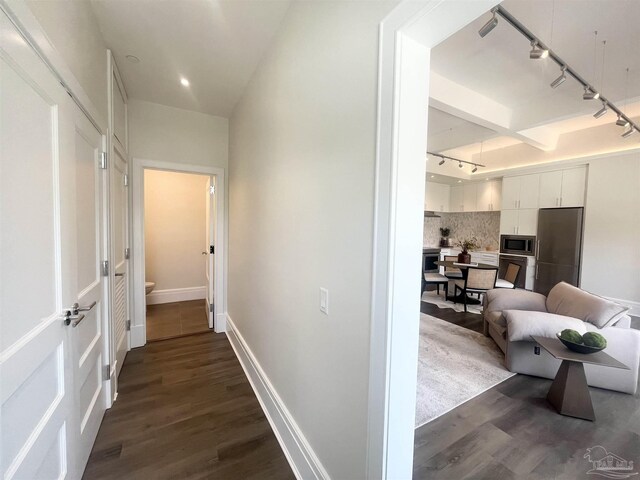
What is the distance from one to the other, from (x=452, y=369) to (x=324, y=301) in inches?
81.1

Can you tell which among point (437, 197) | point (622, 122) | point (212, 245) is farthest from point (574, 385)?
point (437, 197)

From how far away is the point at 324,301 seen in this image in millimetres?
1298

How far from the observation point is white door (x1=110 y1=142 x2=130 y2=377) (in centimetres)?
234

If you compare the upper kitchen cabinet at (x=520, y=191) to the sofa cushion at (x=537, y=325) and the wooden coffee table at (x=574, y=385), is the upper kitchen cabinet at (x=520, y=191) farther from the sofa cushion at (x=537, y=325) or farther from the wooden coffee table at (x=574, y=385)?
the wooden coffee table at (x=574, y=385)

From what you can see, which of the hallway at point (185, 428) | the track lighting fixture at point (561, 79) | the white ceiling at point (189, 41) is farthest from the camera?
the track lighting fixture at point (561, 79)

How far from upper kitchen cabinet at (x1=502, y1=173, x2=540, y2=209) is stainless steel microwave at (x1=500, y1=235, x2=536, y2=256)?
24.4 inches

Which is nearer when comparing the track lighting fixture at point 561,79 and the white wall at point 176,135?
the track lighting fixture at point 561,79

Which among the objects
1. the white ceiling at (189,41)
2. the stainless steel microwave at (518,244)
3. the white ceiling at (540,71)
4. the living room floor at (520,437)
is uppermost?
the white ceiling at (540,71)

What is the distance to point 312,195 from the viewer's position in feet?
4.59

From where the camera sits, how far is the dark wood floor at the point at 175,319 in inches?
134

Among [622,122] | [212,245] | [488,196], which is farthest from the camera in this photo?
[488,196]

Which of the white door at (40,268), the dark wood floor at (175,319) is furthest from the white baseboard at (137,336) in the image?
the white door at (40,268)

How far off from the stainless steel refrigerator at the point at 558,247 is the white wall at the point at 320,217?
17.6 ft

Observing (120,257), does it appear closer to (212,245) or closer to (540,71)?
(212,245)
